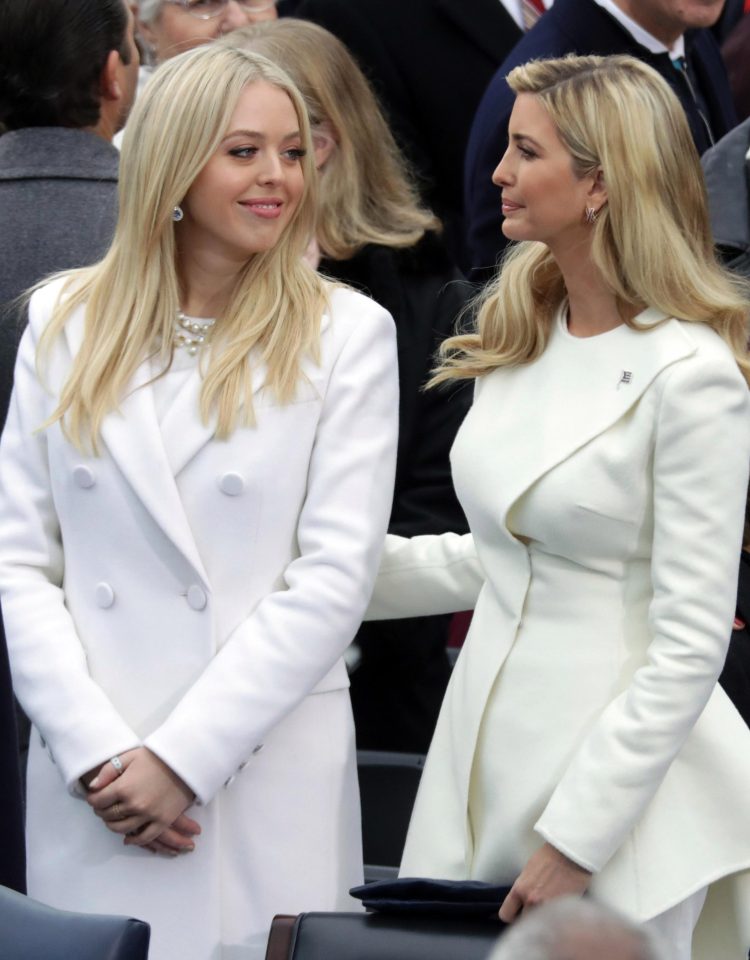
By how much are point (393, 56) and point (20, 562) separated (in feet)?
7.14

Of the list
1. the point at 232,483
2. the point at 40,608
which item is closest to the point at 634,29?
the point at 232,483

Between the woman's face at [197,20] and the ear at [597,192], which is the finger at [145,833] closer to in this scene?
the ear at [597,192]

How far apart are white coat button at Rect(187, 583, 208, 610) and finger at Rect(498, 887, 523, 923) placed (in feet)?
2.15

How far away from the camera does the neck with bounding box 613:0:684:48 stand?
4016mm

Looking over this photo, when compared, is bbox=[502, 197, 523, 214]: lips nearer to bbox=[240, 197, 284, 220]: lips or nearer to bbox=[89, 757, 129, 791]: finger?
bbox=[240, 197, 284, 220]: lips

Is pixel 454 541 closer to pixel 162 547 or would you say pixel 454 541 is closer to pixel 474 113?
pixel 162 547

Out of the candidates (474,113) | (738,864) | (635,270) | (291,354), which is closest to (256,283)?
(291,354)

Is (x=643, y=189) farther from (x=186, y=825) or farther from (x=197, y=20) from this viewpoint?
(x=197, y=20)

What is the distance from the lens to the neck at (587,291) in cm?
252

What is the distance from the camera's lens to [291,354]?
2676mm

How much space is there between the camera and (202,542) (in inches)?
105

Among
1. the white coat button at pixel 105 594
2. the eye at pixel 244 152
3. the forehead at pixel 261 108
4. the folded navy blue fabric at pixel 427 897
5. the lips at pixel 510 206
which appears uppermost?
the forehead at pixel 261 108

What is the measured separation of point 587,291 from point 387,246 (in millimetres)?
1090

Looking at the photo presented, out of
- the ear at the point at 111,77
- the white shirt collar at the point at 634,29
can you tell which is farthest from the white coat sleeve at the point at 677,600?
the white shirt collar at the point at 634,29
